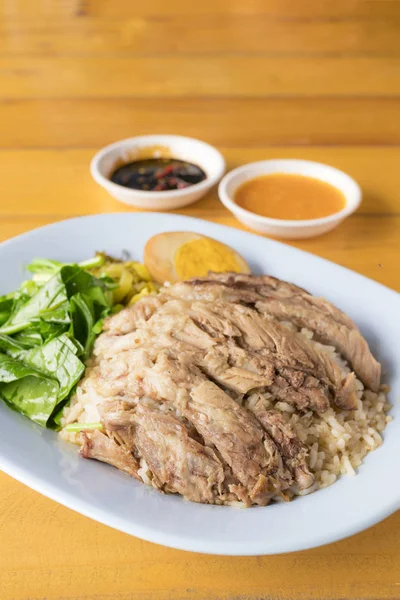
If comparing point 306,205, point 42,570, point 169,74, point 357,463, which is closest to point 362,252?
point 306,205

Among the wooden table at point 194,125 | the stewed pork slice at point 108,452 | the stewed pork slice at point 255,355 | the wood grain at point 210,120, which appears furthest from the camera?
the wood grain at point 210,120

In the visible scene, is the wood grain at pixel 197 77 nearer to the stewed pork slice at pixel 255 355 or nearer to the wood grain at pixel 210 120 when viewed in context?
the wood grain at pixel 210 120

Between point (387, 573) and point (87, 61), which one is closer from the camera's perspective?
point (387, 573)

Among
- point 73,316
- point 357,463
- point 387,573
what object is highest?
point 73,316

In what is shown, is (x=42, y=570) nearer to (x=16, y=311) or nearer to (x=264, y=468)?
(x=264, y=468)

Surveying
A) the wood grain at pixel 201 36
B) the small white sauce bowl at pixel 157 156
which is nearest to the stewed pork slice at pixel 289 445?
the small white sauce bowl at pixel 157 156

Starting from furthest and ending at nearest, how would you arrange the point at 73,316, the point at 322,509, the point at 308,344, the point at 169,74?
the point at 169,74, the point at 73,316, the point at 308,344, the point at 322,509

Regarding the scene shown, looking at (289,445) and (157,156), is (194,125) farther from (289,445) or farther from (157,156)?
(289,445)
